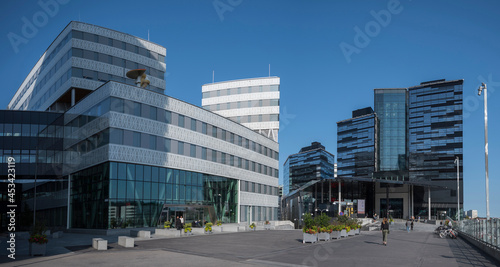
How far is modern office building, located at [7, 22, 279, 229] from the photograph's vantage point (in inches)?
1649

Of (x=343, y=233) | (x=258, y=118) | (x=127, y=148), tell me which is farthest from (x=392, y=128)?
(x=127, y=148)

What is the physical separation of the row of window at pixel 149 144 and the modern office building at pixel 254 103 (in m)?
17.6

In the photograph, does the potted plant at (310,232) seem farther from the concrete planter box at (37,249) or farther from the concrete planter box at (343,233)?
the concrete planter box at (37,249)

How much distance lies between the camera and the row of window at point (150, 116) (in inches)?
1655

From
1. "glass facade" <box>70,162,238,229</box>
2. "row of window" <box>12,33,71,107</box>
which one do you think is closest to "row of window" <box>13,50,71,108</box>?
"row of window" <box>12,33,71,107</box>

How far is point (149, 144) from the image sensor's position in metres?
44.8

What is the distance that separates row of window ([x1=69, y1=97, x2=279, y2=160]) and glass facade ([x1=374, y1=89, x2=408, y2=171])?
407 feet

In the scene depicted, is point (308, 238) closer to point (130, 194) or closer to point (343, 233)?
point (343, 233)

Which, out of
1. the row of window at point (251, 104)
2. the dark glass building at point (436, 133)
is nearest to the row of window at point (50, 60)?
the row of window at point (251, 104)

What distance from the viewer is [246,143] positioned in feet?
213

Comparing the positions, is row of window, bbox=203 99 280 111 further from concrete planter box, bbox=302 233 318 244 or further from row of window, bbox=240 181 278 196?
concrete planter box, bbox=302 233 318 244

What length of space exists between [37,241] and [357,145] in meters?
170

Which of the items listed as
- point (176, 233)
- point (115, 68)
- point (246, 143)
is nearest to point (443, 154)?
point (246, 143)

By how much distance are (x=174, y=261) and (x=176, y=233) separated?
18.2 m
